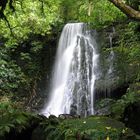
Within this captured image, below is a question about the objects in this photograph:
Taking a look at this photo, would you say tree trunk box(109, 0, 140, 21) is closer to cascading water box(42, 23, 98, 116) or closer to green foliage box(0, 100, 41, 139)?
green foliage box(0, 100, 41, 139)

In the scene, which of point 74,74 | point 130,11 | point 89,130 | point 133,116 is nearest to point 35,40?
point 74,74

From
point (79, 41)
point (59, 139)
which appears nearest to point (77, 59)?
point (79, 41)

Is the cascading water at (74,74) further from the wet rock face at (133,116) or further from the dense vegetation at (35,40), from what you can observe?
the wet rock face at (133,116)

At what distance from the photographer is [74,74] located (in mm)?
17547

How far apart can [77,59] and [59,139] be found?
11.0 meters

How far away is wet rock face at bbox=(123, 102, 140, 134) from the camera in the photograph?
7.95 metres

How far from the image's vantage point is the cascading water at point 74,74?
632 inches

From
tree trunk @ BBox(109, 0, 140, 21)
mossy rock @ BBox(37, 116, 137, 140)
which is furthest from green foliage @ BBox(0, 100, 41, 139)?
tree trunk @ BBox(109, 0, 140, 21)

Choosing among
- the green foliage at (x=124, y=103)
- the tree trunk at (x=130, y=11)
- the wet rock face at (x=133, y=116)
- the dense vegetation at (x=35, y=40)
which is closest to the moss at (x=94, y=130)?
the wet rock face at (x=133, y=116)

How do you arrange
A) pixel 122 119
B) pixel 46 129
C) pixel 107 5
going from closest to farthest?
pixel 46 129 < pixel 122 119 < pixel 107 5

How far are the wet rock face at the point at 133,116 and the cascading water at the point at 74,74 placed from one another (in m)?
6.84

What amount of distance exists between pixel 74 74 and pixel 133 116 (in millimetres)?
9577

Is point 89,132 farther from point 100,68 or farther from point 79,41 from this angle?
point 79,41

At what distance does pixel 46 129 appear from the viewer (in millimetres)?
7688
